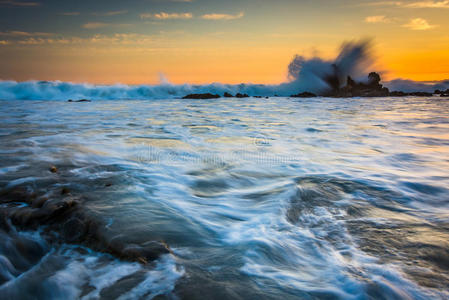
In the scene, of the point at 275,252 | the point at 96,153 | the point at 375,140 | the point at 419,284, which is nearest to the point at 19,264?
the point at 275,252

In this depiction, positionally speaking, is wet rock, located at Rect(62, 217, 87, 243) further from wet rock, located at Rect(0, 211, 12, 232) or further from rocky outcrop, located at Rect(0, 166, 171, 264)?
wet rock, located at Rect(0, 211, 12, 232)

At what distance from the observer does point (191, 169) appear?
432 centimetres

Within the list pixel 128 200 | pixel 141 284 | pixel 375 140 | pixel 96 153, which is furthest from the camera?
pixel 375 140

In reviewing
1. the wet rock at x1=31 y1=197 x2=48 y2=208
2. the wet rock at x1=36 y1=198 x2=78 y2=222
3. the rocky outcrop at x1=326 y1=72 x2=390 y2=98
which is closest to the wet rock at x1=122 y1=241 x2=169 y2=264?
the wet rock at x1=36 y1=198 x2=78 y2=222

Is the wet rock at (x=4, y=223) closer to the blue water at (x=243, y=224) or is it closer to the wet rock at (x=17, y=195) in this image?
the blue water at (x=243, y=224)

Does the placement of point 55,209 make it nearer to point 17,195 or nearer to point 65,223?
point 65,223

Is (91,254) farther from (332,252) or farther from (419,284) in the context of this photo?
(419,284)

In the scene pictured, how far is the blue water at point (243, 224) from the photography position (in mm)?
1634

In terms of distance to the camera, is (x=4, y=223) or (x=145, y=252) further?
(x=4, y=223)

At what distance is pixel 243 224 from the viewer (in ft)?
8.48

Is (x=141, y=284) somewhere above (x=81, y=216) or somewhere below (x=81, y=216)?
below

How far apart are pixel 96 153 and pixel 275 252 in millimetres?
4060

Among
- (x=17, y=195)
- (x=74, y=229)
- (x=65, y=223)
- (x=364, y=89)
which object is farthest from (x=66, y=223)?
(x=364, y=89)

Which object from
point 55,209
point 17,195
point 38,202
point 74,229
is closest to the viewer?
point 74,229
